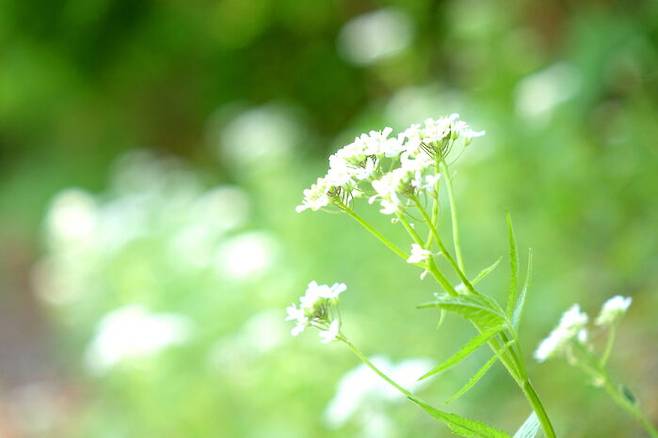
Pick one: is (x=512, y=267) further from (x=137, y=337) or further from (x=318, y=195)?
(x=137, y=337)

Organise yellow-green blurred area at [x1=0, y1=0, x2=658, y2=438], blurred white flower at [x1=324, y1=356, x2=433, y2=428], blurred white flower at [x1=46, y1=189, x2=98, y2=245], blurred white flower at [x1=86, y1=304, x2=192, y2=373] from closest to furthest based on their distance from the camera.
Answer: blurred white flower at [x1=324, y1=356, x2=433, y2=428], yellow-green blurred area at [x1=0, y1=0, x2=658, y2=438], blurred white flower at [x1=86, y1=304, x2=192, y2=373], blurred white flower at [x1=46, y1=189, x2=98, y2=245]

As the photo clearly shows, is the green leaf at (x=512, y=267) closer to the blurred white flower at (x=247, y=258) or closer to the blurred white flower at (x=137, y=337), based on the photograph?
the blurred white flower at (x=137, y=337)

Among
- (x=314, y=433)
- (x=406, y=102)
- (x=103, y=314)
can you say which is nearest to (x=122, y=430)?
(x=103, y=314)

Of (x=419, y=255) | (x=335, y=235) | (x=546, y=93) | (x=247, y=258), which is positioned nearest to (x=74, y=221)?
(x=335, y=235)

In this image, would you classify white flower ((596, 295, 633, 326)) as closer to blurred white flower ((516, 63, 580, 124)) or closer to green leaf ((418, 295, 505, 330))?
green leaf ((418, 295, 505, 330))

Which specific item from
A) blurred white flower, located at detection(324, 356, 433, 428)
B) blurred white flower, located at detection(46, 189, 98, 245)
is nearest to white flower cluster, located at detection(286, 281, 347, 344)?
blurred white flower, located at detection(324, 356, 433, 428)

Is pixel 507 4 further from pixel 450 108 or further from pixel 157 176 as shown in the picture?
pixel 157 176
